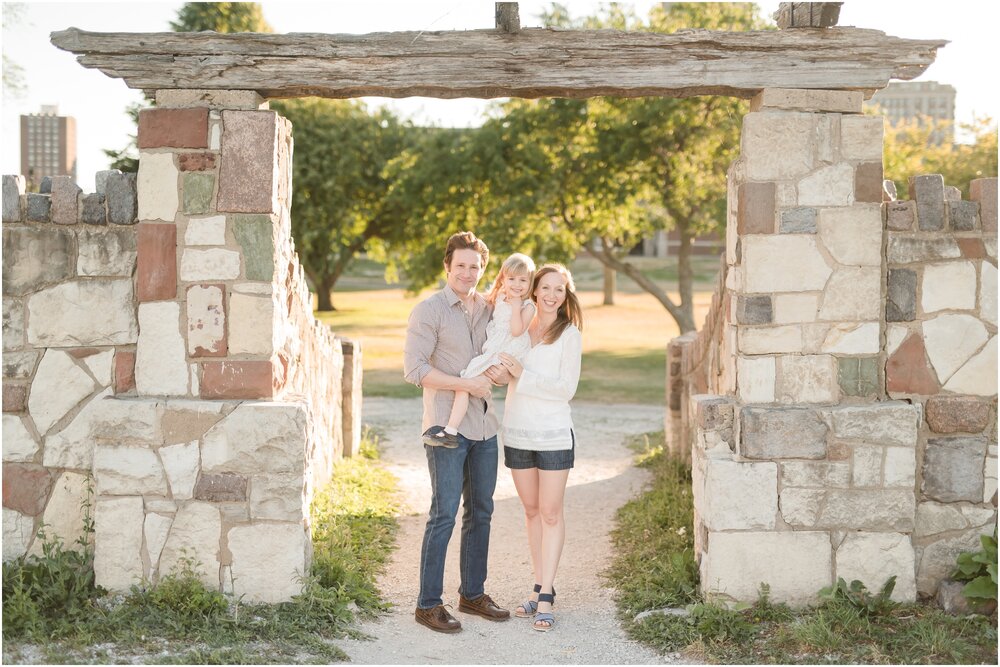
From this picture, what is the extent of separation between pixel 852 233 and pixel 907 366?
0.74m

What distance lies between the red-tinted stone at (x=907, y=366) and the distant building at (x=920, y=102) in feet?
51.7

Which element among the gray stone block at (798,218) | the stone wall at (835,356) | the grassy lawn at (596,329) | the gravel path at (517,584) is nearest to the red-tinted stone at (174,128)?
the gravel path at (517,584)

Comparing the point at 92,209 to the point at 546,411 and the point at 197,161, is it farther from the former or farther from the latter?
the point at 546,411

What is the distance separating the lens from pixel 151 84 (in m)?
4.71

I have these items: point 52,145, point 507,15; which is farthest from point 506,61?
point 52,145

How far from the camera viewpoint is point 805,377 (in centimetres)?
481

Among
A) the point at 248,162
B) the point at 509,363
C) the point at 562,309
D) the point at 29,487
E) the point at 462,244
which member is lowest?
the point at 29,487

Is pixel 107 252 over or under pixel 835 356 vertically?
over

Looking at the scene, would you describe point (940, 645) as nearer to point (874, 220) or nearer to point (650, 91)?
point (874, 220)

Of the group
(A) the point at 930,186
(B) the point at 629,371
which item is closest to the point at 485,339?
(A) the point at 930,186

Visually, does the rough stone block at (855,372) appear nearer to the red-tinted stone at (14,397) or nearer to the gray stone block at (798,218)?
the gray stone block at (798,218)

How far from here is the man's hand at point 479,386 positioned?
4.68 m

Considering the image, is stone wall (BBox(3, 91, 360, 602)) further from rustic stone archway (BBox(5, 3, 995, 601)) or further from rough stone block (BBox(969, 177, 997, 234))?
rough stone block (BBox(969, 177, 997, 234))

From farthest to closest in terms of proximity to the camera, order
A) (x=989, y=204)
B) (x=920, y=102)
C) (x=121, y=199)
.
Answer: (x=920, y=102) → (x=121, y=199) → (x=989, y=204)
